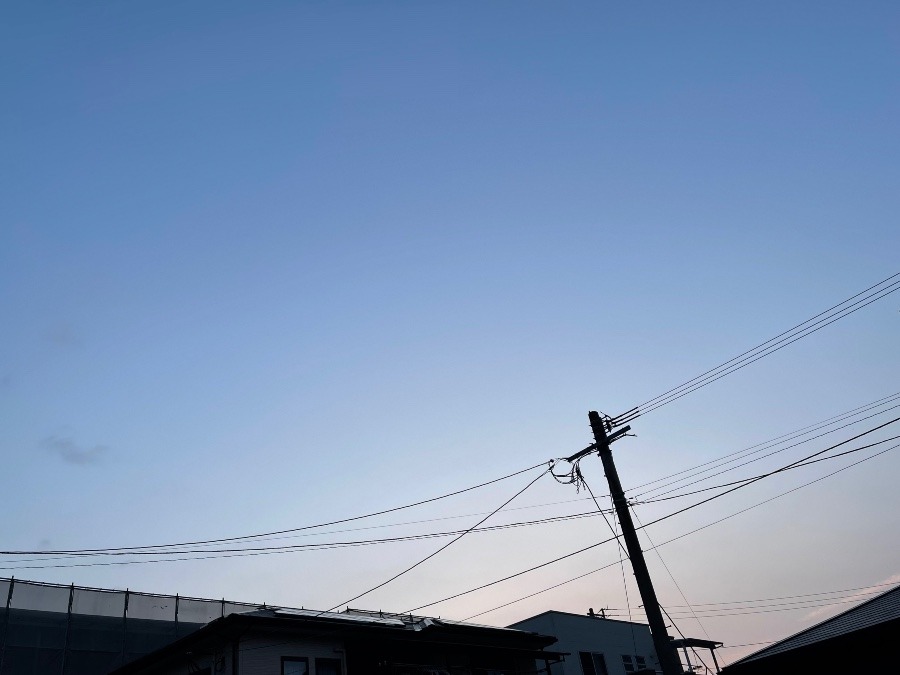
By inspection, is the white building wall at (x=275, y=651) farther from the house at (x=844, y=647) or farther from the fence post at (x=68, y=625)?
the fence post at (x=68, y=625)

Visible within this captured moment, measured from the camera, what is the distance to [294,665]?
A: 23.0 metres

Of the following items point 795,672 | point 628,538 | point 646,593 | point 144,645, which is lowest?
point 795,672

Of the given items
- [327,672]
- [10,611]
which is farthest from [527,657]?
[10,611]

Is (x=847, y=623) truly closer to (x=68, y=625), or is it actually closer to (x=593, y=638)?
(x=593, y=638)

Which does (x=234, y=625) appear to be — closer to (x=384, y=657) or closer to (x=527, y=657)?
(x=384, y=657)

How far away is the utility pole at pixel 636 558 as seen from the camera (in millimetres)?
18328

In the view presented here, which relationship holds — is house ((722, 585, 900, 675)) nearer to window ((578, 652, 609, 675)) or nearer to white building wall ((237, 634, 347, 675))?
white building wall ((237, 634, 347, 675))

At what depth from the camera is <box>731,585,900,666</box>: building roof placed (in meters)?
19.6

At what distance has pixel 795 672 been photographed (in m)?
20.6

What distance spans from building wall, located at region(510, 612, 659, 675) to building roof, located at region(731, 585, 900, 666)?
1570 cm

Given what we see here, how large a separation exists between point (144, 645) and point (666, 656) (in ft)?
86.5

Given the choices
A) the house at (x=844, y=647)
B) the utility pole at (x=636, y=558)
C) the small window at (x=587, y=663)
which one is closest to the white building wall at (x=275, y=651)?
the utility pole at (x=636, y=558)

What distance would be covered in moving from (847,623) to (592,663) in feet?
67.9

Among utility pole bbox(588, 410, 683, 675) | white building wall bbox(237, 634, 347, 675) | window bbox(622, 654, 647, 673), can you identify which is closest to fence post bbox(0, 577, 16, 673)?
white building wall bbox(237, 634, 347, 675)
